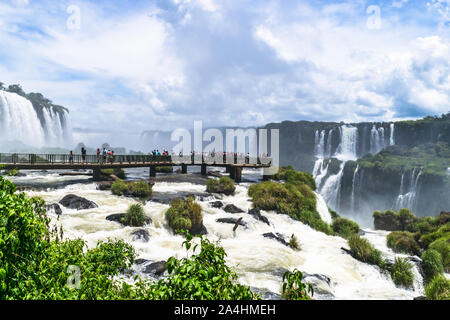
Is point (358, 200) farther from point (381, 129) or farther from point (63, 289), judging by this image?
point (63, 289)

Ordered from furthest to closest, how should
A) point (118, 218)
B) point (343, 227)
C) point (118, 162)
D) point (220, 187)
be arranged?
point (118, 162), point (220, 187), point (343, 227), point (118, 218)

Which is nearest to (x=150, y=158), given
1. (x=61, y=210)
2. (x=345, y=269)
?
(x=61, y=210)

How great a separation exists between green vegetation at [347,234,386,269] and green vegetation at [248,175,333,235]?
6145mm

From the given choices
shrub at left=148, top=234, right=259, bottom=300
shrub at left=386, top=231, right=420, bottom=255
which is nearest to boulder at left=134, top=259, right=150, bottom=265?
shrub at left=148, top=234, right=259, bottom=300

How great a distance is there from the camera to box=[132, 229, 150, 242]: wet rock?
48.6 feet

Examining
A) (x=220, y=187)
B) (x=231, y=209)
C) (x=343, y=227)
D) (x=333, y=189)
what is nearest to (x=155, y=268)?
(x=231, y=209)

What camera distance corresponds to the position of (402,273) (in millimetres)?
14922

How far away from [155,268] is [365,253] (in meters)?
12.3

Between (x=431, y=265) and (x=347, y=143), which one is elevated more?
(x=347, y=143)

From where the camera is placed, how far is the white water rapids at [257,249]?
1270cm

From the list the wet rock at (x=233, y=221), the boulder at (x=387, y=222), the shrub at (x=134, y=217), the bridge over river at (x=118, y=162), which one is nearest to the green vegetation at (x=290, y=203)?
the wet rock at (x=233, y=221)

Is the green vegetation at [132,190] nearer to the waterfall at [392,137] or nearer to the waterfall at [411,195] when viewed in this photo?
the waterfall at [411,195]

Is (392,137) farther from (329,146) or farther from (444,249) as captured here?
(444,249)

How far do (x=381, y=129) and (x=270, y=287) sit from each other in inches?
3891
